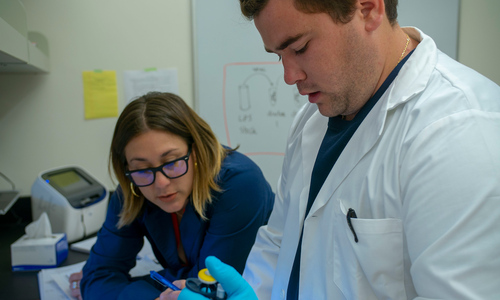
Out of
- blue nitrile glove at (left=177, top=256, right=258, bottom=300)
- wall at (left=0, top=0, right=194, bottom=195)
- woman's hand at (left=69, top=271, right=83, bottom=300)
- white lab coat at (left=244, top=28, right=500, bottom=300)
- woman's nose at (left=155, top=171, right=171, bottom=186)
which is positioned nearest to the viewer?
white lab coat at (left=244, top=28, right=500, bottom=300)

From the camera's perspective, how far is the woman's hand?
4.07ft

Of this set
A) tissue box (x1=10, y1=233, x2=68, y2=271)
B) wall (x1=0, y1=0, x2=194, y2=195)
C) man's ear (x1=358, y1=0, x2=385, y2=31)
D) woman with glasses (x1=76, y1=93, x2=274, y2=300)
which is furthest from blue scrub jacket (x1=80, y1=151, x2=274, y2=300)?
wall (x1=0, y1=0, x2=194, y2=195)

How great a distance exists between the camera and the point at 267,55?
2059mm

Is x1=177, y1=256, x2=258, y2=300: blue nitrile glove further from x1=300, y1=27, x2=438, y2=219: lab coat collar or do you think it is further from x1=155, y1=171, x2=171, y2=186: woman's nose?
x1=155, y1=171, x2=171, y2=186: woman's nose

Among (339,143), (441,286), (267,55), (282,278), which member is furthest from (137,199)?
(267,55)

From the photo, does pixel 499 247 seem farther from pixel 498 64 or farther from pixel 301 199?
pixel 498 64

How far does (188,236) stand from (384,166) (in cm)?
78

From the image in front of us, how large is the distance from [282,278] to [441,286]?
1.47 ft

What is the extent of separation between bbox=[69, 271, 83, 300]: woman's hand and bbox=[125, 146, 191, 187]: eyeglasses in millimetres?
425

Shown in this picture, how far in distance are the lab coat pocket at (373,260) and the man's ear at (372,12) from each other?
0.37 meters

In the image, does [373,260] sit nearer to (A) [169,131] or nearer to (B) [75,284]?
(A) [169,131]

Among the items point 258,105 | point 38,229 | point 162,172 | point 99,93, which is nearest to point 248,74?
point 258,105

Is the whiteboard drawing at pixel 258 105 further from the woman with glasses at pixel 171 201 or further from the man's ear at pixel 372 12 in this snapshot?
the man's ear at pixel 372 12

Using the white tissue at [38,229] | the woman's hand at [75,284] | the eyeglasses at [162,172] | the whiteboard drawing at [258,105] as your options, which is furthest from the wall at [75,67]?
the eyeglasses at [162,172]
